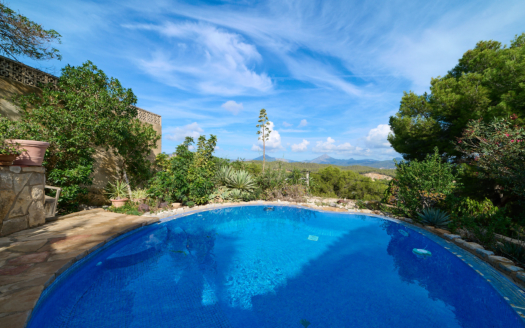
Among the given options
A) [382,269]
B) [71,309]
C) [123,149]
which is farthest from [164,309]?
[123,149]

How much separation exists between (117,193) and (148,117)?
4051mm

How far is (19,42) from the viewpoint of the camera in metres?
5.32

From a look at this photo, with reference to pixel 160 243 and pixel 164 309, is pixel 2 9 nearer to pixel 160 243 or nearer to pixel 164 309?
pixel 160 243

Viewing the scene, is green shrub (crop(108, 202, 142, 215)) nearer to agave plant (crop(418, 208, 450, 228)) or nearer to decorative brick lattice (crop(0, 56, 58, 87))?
decorative brick lattice (crop(0, 56, 58, 87))

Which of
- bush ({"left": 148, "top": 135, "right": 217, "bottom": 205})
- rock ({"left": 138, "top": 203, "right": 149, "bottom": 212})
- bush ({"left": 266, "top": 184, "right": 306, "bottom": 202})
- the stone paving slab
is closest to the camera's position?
the stone paving slab

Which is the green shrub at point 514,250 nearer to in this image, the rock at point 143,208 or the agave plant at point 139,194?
the rock at point 143,208

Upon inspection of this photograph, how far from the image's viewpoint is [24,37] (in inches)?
209

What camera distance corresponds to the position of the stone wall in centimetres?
376

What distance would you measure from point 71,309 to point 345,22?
1242cm

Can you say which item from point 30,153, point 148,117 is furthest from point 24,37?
point 148,117

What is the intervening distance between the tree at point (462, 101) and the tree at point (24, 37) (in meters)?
12.0

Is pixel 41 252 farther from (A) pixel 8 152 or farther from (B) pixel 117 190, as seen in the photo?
(B) pixel 117 190

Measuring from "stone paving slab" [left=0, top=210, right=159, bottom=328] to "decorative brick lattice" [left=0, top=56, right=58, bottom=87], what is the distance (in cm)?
386

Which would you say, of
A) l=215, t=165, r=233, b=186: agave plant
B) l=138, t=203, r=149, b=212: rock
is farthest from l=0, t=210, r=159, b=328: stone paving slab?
l=215, t=165, r=233, b=186: agave plant
